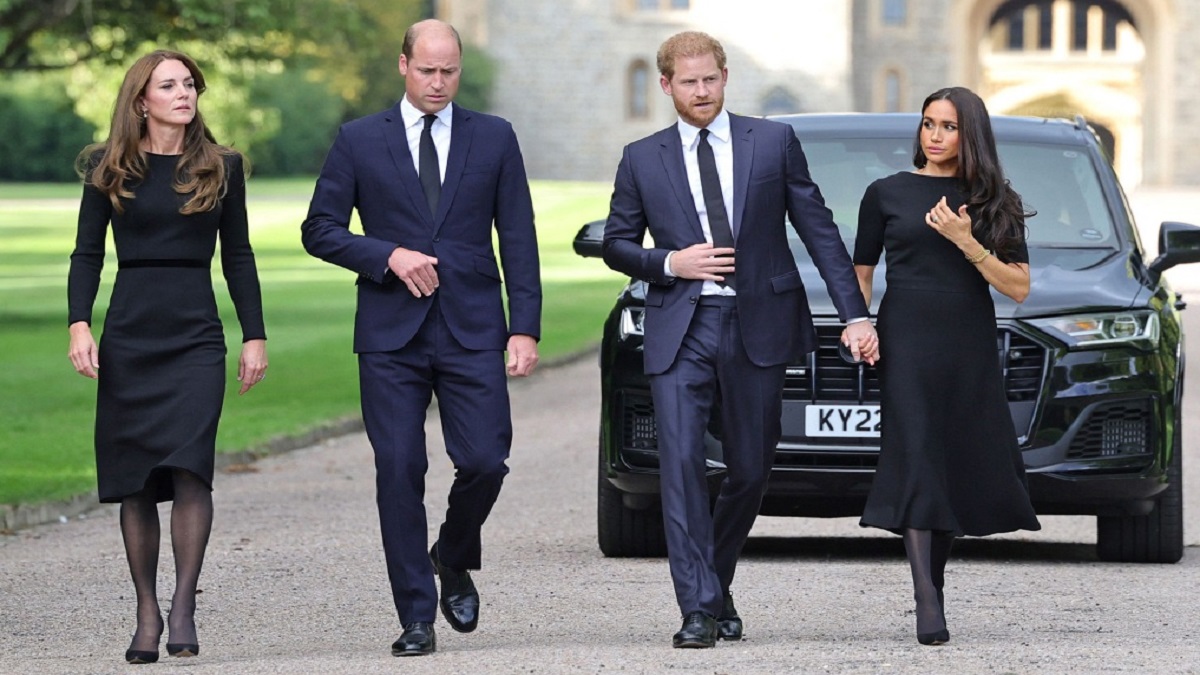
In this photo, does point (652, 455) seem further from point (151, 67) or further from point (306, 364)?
point (306, 364)

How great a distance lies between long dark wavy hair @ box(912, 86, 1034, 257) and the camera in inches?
261

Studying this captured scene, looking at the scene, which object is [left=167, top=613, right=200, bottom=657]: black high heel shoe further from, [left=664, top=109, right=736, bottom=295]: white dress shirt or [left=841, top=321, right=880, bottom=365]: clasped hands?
[left=841, top=321, right=880, bottom=365]: clasped hands

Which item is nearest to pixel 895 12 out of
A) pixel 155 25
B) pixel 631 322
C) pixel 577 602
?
pixel 155 25

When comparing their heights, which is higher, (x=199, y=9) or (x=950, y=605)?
(x=199, y=9)

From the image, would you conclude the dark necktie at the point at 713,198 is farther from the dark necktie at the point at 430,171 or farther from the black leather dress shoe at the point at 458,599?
the black leather dress shoe at the point at 458,599

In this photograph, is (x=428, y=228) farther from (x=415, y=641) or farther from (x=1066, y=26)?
(x=1066, y=26)

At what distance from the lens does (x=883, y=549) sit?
9.41m

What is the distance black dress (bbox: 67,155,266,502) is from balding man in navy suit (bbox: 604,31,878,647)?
47.3 inches

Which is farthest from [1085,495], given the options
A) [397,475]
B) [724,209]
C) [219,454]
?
[219,454]

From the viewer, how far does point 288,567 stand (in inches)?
345

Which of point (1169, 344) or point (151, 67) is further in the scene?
point (1169, 344)

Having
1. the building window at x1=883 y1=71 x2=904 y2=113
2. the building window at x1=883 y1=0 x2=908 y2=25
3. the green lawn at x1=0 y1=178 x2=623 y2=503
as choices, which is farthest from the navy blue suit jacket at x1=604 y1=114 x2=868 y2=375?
the building window at x1=883 y1=0 x2=908 y2=25

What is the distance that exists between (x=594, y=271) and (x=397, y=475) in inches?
1208

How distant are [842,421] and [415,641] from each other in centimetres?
239
